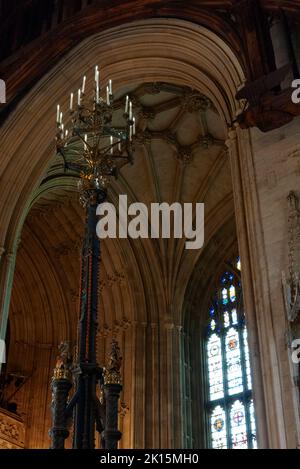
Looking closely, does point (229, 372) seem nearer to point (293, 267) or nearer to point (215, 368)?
point (215, 368)

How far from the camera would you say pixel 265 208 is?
7941mm

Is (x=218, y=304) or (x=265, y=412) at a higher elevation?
(x=218, y=304)

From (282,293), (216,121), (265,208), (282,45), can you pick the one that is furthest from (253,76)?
(216,121)

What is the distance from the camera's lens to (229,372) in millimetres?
14859

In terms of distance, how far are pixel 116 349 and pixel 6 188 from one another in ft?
20.9

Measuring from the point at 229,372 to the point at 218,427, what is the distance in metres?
1.23

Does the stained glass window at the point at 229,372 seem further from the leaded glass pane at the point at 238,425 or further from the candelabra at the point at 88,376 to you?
the candelabra at the point at 88,376

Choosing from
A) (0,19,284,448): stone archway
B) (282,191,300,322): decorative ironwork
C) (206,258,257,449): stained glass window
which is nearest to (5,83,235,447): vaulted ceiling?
(206,258,257,449): stained glass window

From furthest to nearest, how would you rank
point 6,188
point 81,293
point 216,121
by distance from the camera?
point 216,121, point 6,188, point 81,293

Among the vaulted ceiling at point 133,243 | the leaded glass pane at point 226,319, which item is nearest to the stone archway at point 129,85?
the vaulted ceiling at point 133,243

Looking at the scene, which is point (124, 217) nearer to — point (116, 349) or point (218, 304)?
point (218, 304)

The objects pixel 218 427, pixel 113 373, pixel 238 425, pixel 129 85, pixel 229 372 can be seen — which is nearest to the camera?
pixel 113 373

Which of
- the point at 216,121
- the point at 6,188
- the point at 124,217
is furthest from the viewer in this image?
the point at 124,217

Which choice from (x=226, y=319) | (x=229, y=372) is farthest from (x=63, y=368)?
(x=226, y=319)
